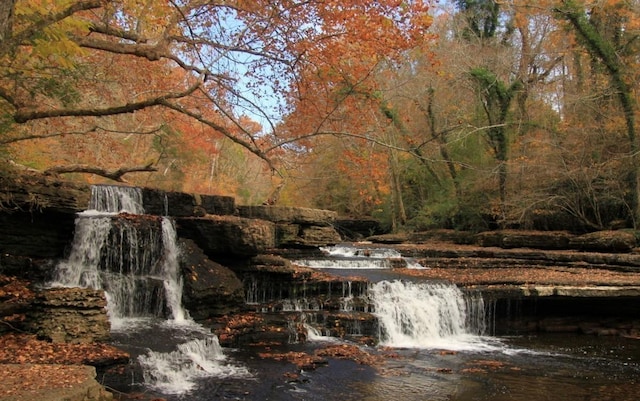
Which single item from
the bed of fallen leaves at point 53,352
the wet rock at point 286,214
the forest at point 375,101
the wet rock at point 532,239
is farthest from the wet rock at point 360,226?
the bed of fallen leaves at point 53,352

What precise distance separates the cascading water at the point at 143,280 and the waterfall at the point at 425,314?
395cm

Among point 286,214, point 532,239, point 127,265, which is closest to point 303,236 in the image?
point 286,214

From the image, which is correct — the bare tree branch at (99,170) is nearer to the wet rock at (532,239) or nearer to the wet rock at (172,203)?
the wet rock at (172,203)

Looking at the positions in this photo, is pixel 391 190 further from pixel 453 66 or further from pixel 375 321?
pixel 375 321

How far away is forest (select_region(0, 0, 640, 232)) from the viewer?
22.6 ft

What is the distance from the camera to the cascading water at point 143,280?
25.2 ft

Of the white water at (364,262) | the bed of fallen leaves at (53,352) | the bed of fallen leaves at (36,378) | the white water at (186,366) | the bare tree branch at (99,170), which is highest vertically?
the bare tree branch at (99,170)

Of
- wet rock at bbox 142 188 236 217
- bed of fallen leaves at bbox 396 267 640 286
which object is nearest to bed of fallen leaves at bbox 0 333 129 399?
wet rock at bbox 142 188 236 217

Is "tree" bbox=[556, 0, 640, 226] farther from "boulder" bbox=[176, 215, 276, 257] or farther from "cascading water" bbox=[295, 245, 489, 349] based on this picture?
"boulder" bbox=[176, 215, 276, 257]

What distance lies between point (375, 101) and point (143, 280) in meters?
5.77

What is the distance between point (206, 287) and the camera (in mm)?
9891

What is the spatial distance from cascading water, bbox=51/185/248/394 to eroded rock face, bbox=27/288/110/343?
73 centimetres

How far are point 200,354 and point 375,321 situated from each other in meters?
3.95

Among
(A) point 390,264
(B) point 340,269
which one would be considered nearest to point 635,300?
(A) point 390,264
